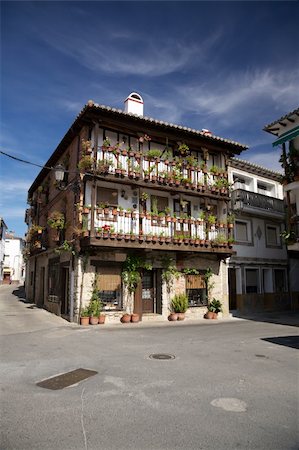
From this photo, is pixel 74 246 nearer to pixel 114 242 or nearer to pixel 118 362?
pixel 114 242

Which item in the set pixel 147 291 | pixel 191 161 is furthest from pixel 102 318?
pixel 191 161

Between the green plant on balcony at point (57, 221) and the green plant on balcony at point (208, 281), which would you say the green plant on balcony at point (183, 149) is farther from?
the green plant on balcony at point (57, 221)

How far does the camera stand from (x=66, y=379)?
6.36m

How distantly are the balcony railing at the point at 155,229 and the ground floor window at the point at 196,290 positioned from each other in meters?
2.00

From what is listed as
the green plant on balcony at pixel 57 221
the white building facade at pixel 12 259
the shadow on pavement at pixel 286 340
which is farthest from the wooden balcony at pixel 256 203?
the white building facade at pixel 12 259

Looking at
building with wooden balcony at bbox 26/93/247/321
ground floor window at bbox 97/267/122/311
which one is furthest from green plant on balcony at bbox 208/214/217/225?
ground floor window at bbox 97/267/122/311

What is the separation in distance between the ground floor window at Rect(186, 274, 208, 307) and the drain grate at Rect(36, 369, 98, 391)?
36.7 ft

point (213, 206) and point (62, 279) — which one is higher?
point (213, 206)

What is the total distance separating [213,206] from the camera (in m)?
19.0

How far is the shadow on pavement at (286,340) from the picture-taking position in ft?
33.7

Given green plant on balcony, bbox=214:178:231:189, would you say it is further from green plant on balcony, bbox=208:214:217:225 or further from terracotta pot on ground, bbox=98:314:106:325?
terracotta pot on ground, bbox=98:314:106:325

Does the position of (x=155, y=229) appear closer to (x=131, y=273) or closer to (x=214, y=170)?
(x=131, y=273)

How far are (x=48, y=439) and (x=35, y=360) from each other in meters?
4.22

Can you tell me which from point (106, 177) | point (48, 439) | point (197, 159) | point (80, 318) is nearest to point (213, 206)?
point (197, 159)
